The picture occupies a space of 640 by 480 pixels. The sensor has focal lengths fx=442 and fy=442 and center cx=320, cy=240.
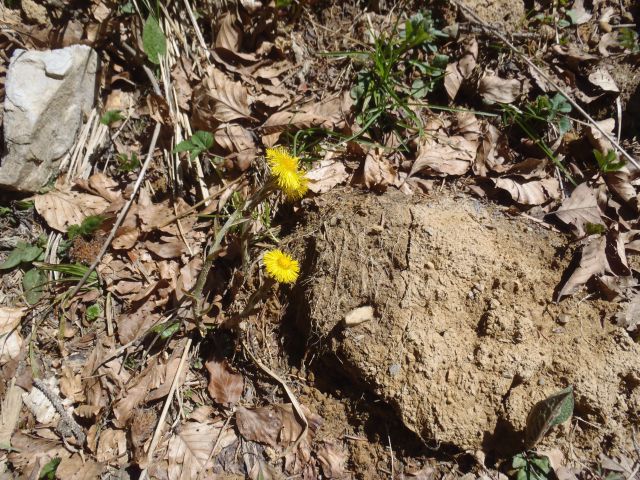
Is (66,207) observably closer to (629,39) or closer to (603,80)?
(603,80)

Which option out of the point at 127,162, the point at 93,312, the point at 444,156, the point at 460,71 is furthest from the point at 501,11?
the point at 93,312

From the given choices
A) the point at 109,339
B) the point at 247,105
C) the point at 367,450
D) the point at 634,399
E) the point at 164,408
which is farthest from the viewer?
the point at 247,105

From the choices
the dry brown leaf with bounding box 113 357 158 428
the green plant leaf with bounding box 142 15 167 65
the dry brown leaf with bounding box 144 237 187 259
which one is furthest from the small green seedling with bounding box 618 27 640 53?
the dry brown leaf with bounding box 113 357 158 428

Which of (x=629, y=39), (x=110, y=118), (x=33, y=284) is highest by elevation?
(x=629, y=39)

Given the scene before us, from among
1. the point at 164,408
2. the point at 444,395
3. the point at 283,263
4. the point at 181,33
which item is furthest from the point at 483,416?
the point at 181,33

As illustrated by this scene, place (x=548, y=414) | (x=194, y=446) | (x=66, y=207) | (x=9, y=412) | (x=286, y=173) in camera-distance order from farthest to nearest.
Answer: (x=66, y=207) → (x=9, y=412) → (x=194, y=446) → (x=286, y=173) → (x=548, y=414)

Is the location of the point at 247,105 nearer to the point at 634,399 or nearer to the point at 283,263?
the point at 283,263

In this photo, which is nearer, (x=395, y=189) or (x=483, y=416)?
(x=483, y=416)

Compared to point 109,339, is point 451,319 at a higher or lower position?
higher
